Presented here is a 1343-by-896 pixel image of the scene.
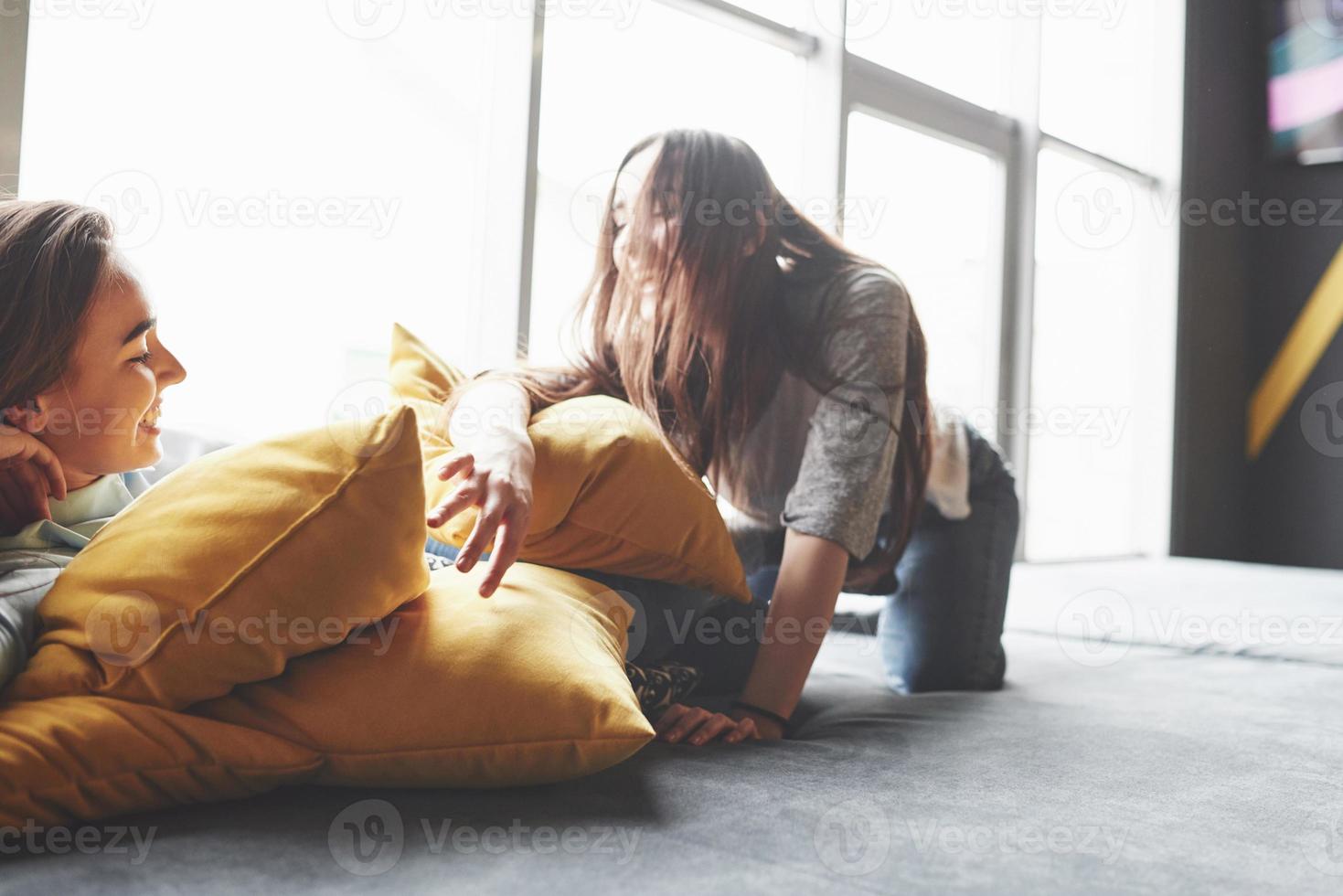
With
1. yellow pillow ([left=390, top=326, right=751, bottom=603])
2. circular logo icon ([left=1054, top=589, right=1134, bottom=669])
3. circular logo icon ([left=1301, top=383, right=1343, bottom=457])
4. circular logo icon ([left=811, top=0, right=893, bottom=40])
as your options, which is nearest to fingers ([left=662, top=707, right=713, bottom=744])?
yellow pillow ([left=390, top=326, right=751, bottom=603])

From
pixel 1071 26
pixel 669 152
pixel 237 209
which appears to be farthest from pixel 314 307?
pixel 1071 26

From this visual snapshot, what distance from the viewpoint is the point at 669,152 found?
1.31 metres

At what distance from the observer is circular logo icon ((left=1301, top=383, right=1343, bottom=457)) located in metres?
4.02

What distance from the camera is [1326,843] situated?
0.81 m

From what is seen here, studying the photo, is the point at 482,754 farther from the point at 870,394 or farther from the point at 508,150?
the point at 508,150

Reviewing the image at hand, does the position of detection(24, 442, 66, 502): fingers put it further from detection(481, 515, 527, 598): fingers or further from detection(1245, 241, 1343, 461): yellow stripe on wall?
detection(1245, 241, 1343, 461): yellow stripe on wall

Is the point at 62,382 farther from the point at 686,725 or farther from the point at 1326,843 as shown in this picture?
the point at 1326,843

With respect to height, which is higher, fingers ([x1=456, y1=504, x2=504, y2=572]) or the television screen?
the television screen

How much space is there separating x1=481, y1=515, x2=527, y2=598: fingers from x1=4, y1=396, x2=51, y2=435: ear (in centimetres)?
39

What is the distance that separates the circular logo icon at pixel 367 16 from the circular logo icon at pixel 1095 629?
5.71 feet

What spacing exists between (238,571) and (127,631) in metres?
0.08

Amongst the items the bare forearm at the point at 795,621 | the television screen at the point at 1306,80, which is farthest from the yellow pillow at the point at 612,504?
the television screen at the point at 1306,80

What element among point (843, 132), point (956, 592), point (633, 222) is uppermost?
point (843, 132)

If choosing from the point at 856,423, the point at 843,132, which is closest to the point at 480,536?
the point at 856,423
